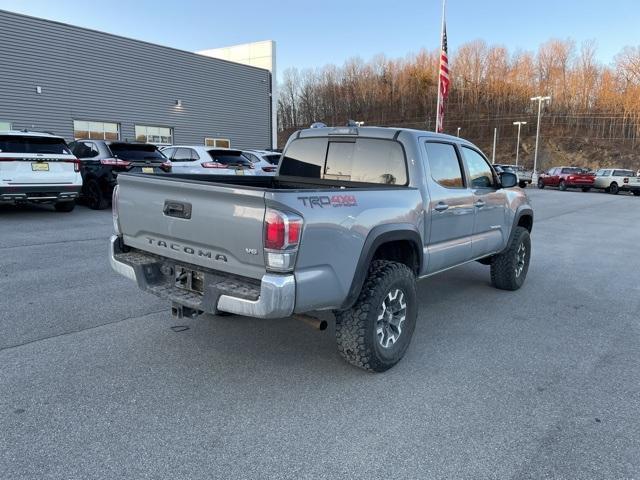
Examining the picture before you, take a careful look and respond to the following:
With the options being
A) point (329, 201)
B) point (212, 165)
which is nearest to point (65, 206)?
point (212, 165)

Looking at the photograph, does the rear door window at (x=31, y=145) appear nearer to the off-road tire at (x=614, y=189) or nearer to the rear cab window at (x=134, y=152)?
the rear cab window at (x=134, y=152)

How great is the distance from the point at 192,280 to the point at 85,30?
72.4 ft

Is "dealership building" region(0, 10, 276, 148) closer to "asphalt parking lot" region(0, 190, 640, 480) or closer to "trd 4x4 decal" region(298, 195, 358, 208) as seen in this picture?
"asphalt parking lot" region(0, 190, 640, 480)

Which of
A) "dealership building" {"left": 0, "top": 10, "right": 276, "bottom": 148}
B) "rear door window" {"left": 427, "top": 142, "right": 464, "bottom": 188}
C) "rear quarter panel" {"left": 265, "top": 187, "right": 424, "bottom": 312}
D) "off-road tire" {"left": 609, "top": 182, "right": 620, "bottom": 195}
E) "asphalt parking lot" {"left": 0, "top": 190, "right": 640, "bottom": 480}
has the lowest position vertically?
"asphalt parking lot" {"left": 0, "top": 190, "right": 640, "bottom": 480}

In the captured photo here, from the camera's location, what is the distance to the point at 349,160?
4.72 m

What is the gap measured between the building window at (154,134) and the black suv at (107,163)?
1154cm

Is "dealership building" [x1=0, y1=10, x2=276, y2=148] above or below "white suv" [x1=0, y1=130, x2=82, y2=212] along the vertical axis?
above

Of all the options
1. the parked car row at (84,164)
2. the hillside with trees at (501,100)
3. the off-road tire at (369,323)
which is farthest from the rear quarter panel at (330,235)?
the hillside with trees at (501,100)

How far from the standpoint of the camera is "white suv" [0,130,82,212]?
33.1 feet

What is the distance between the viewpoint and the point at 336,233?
332cm

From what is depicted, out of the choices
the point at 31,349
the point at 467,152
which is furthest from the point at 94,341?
the point at 467,152

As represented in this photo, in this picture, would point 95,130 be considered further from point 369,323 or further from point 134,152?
point 369,323

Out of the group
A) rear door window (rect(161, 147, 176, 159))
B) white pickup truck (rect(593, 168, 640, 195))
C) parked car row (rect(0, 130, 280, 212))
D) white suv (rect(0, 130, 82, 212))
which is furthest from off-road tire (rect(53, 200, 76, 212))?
white pickup truck (rect(593, 168, 640, 195))

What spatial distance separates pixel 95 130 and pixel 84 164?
11057 millimetres
